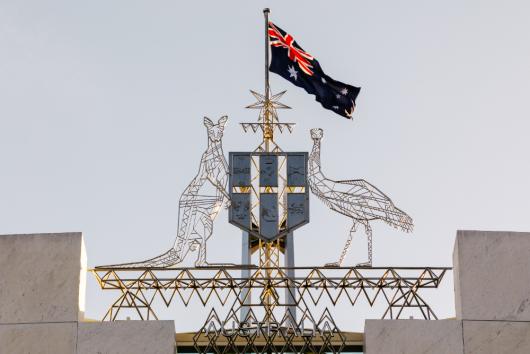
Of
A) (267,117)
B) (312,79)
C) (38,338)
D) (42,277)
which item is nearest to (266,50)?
(312,79)

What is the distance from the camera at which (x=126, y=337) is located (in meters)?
38.9

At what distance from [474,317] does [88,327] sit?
7.74m

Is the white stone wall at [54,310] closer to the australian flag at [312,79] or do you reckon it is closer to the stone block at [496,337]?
the stone block at [496,337]

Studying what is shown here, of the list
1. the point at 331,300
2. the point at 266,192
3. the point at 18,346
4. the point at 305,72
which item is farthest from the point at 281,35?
the point at 18,346

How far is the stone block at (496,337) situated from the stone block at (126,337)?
595cm

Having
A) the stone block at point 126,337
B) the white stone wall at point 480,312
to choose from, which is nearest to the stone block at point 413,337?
the white stone wall at point 480,312

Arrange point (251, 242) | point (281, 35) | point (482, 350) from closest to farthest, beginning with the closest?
point (482, 350)
point (251, 242)
point (281, 35)

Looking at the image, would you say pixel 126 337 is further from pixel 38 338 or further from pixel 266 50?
pixel 266 50

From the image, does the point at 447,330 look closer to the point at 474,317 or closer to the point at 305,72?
the point at 474,317

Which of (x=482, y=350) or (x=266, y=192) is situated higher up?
(x=266, y=192)

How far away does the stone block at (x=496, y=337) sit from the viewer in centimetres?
3850

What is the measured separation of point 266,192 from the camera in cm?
4091

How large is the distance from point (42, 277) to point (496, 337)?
920 cm

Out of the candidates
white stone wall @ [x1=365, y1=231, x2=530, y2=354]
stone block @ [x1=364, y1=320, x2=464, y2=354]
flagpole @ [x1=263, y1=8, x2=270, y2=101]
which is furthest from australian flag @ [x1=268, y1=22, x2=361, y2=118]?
stone block @ [x1=364, y1=320, x2=464, y2=354]
